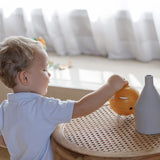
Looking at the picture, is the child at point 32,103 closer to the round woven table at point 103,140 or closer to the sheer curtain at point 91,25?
the round woven table at point 103,140

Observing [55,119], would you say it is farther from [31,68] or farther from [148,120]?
[148,120]

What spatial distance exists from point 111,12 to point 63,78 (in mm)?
438

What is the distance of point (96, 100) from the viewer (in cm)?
112

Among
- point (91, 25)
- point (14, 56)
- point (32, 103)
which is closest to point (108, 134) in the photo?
point (32, 103)

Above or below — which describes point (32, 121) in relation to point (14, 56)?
below

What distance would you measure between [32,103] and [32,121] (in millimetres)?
52

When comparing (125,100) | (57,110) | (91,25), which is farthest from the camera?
(91,25)

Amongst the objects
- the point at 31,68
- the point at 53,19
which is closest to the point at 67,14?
the point at 53,19

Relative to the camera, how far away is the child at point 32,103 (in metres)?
1.11

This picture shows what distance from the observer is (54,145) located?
1152mm

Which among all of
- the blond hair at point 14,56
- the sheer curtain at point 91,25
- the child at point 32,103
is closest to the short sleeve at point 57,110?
the child at point 32,103

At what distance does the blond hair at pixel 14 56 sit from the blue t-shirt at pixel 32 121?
0.23 feet

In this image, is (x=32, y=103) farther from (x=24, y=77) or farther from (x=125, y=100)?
(x=125, y=100)

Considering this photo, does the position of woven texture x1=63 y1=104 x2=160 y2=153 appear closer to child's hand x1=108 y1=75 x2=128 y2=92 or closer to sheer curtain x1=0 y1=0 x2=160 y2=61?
child's hand x1=108 y1=75 x2=128 y2=92
